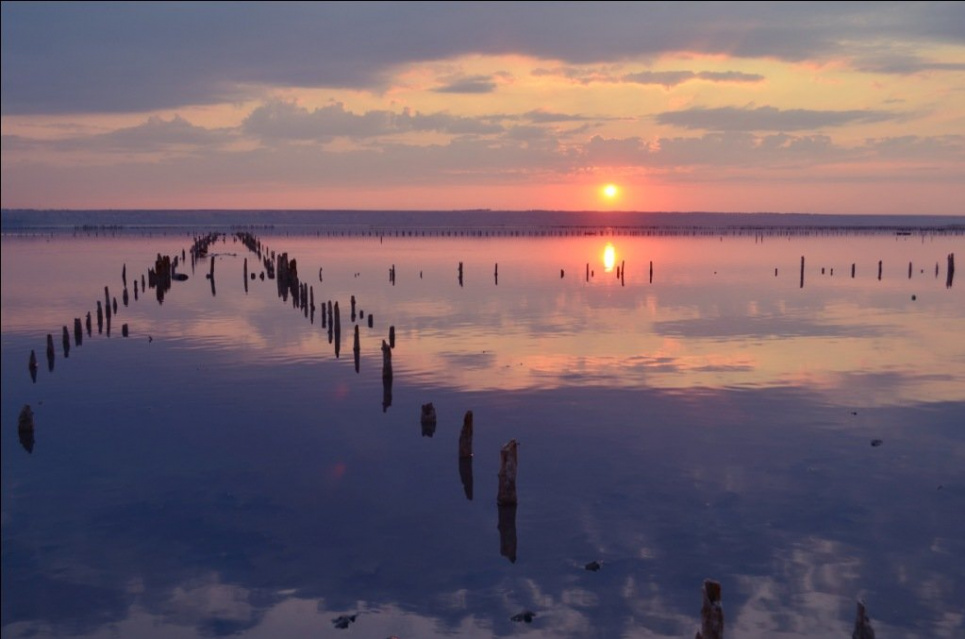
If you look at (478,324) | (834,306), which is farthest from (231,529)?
(834,306)

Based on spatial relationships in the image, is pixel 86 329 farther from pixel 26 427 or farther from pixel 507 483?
pixel 507 483

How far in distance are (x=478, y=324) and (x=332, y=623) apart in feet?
99.5

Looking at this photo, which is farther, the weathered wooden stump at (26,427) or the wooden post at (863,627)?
the weathered wooden stump at (26,427)

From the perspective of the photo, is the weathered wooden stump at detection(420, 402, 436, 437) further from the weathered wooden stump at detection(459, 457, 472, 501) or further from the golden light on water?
the golden light on water

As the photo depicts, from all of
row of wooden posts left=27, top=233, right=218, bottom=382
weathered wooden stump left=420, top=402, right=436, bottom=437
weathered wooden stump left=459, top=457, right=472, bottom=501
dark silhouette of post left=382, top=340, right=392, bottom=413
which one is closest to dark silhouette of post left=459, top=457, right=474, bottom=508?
weathered wooden stump left=459, top=457, right=472, bottom=501

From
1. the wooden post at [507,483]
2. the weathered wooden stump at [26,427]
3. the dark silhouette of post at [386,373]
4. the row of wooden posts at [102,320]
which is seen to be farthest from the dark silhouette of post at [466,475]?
the row of wooden posts at [102,320]

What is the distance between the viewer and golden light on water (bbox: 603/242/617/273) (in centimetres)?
8362

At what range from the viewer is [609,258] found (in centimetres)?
9938

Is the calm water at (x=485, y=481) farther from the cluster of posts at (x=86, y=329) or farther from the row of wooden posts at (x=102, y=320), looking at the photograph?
the row of wooden posts at (x=102, y=320)

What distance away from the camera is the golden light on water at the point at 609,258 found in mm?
83625

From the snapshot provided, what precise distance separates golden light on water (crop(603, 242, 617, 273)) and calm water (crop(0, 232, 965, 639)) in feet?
135

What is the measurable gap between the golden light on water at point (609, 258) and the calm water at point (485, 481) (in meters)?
41.2

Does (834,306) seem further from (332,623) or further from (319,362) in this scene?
(332,623)

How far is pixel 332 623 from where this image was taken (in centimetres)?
1332
